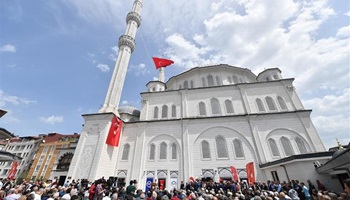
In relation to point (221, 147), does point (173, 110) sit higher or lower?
higher

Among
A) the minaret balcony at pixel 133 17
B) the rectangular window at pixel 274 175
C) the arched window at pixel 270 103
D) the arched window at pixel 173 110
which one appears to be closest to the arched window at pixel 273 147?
the rectangular window at pixel 274 175

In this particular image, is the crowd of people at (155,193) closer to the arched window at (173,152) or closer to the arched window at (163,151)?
the arched window at (173,152)

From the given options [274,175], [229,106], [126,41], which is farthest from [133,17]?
[274,175]

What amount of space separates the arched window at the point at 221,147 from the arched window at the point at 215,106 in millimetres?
3398

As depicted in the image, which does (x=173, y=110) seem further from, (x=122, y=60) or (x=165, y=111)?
(x=122, y=60)

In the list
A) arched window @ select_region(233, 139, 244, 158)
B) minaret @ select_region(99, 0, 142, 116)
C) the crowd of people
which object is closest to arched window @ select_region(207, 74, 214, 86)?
arched window @ select_region(233, 139, 244, 158)

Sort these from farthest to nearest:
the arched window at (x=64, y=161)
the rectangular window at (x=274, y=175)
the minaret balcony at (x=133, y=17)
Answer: the minaret balcony at (x=133, y=17) → the arched window at (x=64, y=161) → the rectangular window at (x=274, y=175)

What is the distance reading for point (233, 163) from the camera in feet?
52.3

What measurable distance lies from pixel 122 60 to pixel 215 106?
1493 centimetres

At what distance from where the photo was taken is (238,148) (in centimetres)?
1658

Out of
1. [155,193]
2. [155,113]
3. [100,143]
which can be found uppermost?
[155,113]

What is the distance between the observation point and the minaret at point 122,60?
20189 millimetres

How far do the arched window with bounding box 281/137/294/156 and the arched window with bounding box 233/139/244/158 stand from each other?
4.17m

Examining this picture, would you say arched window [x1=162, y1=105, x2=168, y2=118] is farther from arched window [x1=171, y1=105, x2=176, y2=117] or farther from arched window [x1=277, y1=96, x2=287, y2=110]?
arched window [x1=277, y1=96, x2=287, y2=110]
